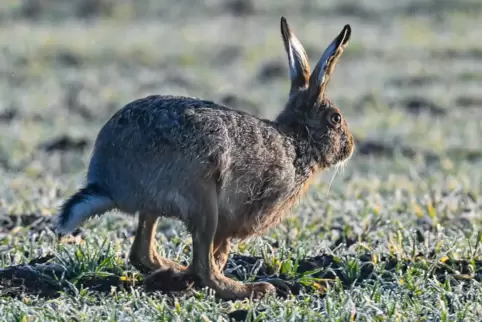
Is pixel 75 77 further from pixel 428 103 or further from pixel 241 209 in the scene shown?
pixel 241 209

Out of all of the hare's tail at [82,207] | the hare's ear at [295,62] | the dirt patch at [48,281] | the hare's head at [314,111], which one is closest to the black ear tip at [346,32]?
the hare's head at [314,111]

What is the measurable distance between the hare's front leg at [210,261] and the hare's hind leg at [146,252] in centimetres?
26

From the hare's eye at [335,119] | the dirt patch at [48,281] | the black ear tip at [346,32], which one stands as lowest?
the dirt patch at [48,281]

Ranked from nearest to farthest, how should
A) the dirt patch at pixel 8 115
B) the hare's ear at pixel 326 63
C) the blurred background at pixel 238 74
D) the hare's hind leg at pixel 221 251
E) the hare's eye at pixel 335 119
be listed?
the hare's hind leg at pixel 221 251 < the hare's ear at pixel 326 63 < the hare's eye at pixel 335 119 < the blurred background at pixel 238 74 < the dirt patch at pixel 8 115

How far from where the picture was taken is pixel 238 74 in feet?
50.9

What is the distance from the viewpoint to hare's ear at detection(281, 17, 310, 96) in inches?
229

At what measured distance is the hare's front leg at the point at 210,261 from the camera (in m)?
4.87

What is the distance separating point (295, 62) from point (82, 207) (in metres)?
1.67

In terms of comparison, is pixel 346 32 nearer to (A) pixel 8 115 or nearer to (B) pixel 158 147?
(B) pixel 158 147

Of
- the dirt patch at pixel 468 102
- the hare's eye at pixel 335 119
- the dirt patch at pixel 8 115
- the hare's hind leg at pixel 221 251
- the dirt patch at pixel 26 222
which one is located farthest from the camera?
the dirt patch at pixel 468 102

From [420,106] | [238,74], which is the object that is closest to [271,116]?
[420,106]

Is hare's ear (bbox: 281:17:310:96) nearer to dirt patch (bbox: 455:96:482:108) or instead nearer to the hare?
the hare

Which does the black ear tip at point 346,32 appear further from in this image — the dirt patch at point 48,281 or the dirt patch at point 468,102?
the dirt patch at point 468,102

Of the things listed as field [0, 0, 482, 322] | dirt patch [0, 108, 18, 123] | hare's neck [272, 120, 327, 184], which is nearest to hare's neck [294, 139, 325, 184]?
hare's neck [272, 120, 327, 184]
